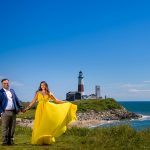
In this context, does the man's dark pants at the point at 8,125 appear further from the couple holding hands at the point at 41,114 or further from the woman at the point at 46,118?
the woman at the point at 46,118

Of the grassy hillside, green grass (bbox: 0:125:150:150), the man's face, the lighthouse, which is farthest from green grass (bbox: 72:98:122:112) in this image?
the man's face

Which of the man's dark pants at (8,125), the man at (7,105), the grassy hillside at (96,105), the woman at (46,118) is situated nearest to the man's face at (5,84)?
the man at (7,105)

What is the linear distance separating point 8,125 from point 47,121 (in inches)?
52.3

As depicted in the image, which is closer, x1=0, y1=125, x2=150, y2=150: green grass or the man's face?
x1=0, y1=125, x2=150, y2=150: green grass

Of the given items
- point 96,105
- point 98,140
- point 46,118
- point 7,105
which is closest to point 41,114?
point 46,118

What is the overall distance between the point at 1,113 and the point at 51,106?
160 cm

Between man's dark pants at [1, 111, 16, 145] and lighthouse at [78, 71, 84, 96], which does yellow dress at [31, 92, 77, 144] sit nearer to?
man's dark pants at [1, 111, 16, 145]

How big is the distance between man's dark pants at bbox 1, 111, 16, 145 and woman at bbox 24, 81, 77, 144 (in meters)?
0.73

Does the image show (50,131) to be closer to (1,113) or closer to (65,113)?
(65,113)

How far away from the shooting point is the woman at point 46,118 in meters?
13.4

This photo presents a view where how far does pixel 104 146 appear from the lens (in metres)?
13.2

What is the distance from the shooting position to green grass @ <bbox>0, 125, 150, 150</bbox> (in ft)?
43.2

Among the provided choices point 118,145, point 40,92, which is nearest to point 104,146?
point 118,145

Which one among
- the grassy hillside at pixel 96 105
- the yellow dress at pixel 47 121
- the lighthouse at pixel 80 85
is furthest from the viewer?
the lighthouse at pixel 80 85
